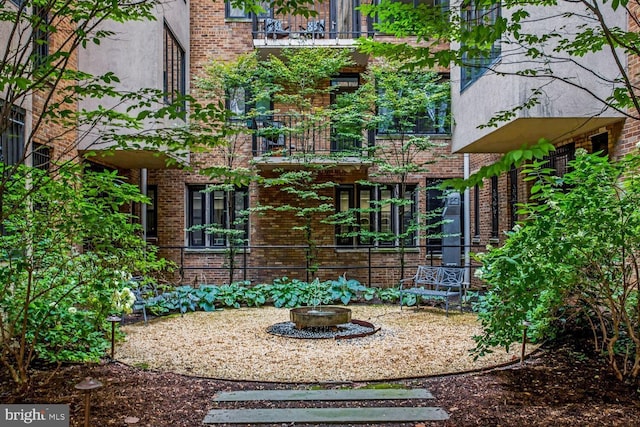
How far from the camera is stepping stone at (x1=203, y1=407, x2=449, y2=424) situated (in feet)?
12.4

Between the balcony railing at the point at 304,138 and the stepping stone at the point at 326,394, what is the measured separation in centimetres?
778

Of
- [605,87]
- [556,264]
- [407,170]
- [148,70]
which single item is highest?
[148,70]

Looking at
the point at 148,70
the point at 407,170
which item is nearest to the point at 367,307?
the point at 407,170

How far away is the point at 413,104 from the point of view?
11695 millimetres

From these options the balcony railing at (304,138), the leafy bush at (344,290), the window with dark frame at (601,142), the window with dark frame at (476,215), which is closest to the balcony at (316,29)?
the balcony railing at (304,138)

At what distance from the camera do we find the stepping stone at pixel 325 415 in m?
3.79

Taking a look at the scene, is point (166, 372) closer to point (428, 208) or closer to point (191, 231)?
point (191, 231)

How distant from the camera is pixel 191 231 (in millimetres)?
13117

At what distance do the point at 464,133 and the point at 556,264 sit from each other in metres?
5.82

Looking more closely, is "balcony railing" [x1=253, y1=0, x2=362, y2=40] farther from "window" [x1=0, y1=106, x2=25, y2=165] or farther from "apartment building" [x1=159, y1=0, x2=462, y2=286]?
"window" [x1=0, y1=106, x2=25, y2=165]

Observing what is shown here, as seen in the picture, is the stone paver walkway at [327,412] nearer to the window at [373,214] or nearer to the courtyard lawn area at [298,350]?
the courtyard lawn area at [298,350]

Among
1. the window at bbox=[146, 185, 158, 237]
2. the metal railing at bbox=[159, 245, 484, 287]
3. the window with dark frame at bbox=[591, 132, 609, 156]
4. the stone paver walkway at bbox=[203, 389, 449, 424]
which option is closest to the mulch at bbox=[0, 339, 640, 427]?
the stone paver walkway at bbox=[203, 389, 449, 424]

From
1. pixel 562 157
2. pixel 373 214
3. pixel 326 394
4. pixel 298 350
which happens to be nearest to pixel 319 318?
pixel 298 350

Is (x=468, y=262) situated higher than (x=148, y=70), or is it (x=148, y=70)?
(x=148, y=70)
